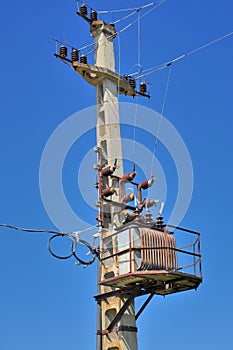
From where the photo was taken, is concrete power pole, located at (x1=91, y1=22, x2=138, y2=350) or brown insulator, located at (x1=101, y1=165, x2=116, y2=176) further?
brown insulator, located at (x1=101, y1=165, x2=116, y2=176)

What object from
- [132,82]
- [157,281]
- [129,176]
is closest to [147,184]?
[129,176]

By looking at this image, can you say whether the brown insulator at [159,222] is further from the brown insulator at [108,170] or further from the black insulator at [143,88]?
the black insulator at [143,88]

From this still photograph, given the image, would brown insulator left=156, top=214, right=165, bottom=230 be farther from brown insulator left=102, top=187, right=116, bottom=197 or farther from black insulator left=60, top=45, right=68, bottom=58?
black insulator left=60, top=45, right=68, bottom=58

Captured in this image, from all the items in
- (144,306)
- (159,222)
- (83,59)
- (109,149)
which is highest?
(83,59)

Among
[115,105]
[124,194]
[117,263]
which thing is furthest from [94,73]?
[117,263]

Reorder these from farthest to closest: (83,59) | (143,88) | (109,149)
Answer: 1. (143,88)
2. (83,59)
3. (109,149)

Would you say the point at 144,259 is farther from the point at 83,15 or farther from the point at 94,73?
the point at 83,15

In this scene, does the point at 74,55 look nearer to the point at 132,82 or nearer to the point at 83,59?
the point at 83,59

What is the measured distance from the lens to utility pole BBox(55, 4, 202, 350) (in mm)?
19562

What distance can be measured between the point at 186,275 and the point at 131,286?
1.94 meters

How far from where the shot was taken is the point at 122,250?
789 inches

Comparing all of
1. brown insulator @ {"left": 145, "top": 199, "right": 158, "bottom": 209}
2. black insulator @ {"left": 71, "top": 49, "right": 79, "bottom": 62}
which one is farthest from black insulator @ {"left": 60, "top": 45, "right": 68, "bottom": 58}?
brown insulator @ {"left": 145, "top": 199, "right": 158, "bottom": 209}

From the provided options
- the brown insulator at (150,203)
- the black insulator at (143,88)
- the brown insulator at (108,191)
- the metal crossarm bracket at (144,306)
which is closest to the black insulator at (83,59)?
the black insulator at (143,88)

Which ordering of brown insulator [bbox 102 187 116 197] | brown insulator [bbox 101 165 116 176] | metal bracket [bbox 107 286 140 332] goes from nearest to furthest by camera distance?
metal bracket [bbox 107 286 140 332], brown insulator [bbox 102 187 116 197], brown insulator [bbox 101 165 116 176]
